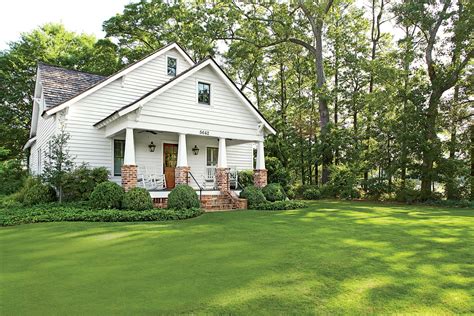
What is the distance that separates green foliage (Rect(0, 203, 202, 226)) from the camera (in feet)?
31.9

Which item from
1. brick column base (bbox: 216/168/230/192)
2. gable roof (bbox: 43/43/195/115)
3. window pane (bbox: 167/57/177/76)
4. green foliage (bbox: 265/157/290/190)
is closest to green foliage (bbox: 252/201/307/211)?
brick column base (bbox: 216/168/230/192)

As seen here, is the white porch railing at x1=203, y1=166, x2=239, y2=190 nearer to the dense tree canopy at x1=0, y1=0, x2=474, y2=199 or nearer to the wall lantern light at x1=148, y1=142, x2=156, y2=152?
the wall lantern light at x1=148, y1=142, x2=156, y2=152

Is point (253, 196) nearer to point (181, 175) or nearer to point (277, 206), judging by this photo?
point (277, 206)

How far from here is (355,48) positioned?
27.9 metres

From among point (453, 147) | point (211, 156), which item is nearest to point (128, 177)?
point (211, 156)

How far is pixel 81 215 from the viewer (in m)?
10.1

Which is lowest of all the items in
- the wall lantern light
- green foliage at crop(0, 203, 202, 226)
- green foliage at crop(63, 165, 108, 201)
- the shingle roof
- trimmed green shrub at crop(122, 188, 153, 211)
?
green foliage at crop(0, 203, 202, 226)

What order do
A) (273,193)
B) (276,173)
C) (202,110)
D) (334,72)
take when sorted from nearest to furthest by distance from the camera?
(202,110) < (273,193) < (276,173) < (334,72)

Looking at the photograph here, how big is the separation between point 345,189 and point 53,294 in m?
19.0

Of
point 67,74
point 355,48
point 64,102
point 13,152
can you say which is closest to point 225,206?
point 64,102

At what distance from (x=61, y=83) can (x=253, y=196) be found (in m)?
11.3

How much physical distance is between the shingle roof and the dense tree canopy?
34.7 feet

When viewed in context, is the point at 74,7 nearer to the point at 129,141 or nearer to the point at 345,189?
the point at 129,141

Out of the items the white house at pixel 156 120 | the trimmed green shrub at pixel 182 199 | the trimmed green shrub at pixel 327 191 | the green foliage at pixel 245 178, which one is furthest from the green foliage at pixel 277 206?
the trimmed green shrub at pixel 327 191
